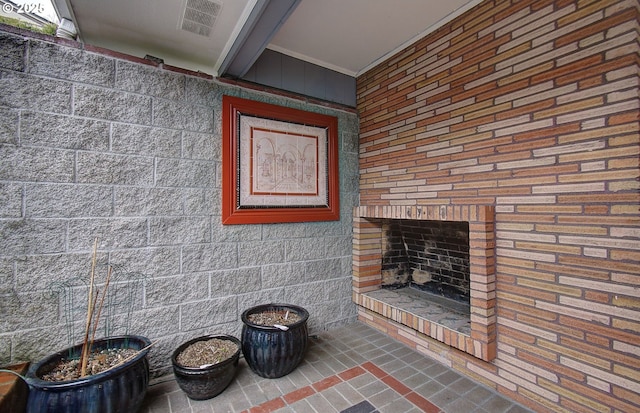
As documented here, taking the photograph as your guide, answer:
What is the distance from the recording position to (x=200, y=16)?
1.98 metres

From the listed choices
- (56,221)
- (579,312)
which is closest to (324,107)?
(56,221)

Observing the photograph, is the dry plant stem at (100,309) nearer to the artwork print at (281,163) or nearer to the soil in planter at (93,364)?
the soil in planter at (93,364)

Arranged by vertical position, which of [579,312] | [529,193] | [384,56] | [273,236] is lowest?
[579,312]

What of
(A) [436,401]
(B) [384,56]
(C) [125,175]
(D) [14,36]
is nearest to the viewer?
(D) [14,36]

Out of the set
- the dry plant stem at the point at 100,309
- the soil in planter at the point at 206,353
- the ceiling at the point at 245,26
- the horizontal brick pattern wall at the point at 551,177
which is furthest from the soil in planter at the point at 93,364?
the horizontal brick pattern wall at the point at 551,177

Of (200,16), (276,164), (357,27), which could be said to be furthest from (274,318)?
(357,27)

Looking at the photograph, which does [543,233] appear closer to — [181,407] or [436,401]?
[436,401]

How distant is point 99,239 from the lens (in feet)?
6.75

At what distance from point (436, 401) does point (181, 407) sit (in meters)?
1.77

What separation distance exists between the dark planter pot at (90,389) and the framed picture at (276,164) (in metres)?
1.25

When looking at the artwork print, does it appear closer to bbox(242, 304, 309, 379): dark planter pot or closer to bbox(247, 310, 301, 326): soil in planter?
bbox(247, 310, 301, 326): soil in planter

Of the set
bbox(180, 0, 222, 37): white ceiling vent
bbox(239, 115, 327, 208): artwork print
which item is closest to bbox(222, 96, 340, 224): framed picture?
bbox(239, 115, 327, 208): artwork print

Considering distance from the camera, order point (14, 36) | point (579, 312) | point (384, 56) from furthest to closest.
Answer: point (384, 56)
point (14, 36)
point (579, 312)

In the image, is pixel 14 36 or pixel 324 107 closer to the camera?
pixel 14 36
